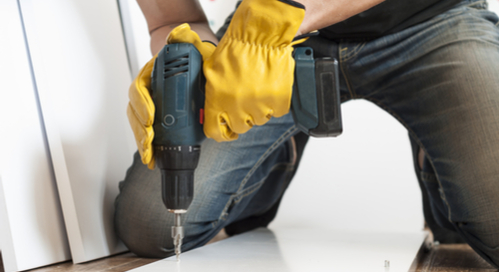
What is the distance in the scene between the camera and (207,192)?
3.20 ft

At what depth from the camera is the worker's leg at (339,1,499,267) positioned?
0.82 m

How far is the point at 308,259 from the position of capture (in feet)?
2.40

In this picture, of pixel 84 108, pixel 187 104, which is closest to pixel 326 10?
pixel 187 104

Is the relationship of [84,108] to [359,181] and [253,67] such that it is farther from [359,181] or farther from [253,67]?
[359,181]

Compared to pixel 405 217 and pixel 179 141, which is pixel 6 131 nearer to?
pixel 179 141

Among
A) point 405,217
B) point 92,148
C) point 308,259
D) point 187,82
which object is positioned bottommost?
point 405,217

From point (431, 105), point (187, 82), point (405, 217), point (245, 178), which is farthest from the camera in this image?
point (405, 217)

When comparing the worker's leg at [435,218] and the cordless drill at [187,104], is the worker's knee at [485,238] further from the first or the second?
the cordless drill at [187,104]

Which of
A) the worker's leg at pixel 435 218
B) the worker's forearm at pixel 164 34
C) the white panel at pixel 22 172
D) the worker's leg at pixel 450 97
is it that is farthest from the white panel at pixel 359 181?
the white panel at pixel 22 172

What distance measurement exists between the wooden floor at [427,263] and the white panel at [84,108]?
0.03 metres

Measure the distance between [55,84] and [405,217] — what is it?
1233 millimetres

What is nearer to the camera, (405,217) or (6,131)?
(6,131)

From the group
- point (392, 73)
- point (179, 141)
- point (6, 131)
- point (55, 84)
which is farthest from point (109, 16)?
point (392, 73)

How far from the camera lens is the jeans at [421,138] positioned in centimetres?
83
